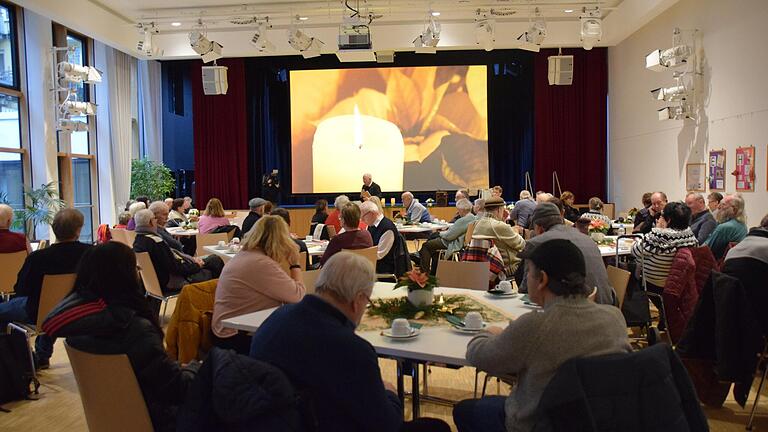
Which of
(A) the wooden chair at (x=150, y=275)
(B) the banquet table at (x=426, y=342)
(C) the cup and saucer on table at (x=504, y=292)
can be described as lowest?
(A) the wooden chair at (x=150, y=275)

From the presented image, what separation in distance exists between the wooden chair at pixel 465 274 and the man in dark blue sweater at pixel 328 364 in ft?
8.25

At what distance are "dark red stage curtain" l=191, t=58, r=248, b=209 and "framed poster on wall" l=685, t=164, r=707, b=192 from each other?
9484mm

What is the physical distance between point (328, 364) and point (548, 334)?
0.69m

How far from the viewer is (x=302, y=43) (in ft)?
36.9

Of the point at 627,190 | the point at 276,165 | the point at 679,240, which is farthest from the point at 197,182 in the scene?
the point at 679,240

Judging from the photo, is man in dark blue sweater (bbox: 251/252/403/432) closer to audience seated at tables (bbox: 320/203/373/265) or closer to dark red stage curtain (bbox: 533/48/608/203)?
audience seated at tables (bbox: 320/203/373/265)

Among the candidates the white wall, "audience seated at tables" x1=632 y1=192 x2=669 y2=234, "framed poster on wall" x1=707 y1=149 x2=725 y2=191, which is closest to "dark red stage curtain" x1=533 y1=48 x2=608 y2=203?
the white wall

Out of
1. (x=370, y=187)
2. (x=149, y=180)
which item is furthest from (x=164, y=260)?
(x=149, y=180)

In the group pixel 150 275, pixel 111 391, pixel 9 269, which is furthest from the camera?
pixel 150 275

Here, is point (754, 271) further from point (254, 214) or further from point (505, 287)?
point (254, 214)

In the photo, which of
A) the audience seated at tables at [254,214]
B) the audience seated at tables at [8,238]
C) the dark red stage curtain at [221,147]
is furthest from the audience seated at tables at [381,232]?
the dark red stage curtain at [221,147]

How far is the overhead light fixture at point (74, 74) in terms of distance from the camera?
1059 cm

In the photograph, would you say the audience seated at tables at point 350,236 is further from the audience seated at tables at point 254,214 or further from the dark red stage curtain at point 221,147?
the dark red stage curtain at point 221,147

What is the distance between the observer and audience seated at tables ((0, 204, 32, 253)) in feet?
18.1
